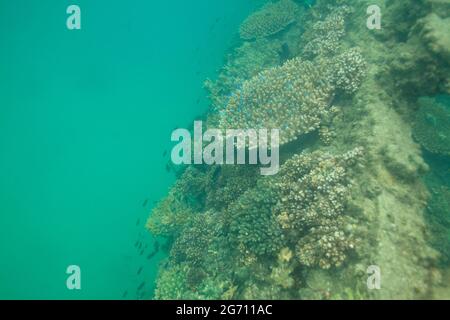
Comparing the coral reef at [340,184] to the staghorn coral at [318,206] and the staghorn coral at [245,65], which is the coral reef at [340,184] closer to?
the staghorn coral at [318,206]

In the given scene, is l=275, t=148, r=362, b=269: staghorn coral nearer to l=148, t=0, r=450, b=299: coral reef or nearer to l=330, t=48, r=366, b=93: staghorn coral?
l=148, t=0, r=450, b=299: coral reef

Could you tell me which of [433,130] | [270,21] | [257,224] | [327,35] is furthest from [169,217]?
[270,21]

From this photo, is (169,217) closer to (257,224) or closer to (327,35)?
(257,224)

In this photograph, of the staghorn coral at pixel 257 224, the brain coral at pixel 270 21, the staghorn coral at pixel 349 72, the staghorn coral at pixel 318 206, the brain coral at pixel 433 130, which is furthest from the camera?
the brain coral at pixel 270 21

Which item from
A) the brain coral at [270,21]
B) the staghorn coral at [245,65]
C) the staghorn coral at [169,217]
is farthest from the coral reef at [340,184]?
the brain coral at [270,21]

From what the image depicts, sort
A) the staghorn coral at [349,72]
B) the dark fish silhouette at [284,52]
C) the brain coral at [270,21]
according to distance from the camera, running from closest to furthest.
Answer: the staghorn coral at [349,72]
the dark fish silhouette at [284,52]
the brain coral at [270,21]
